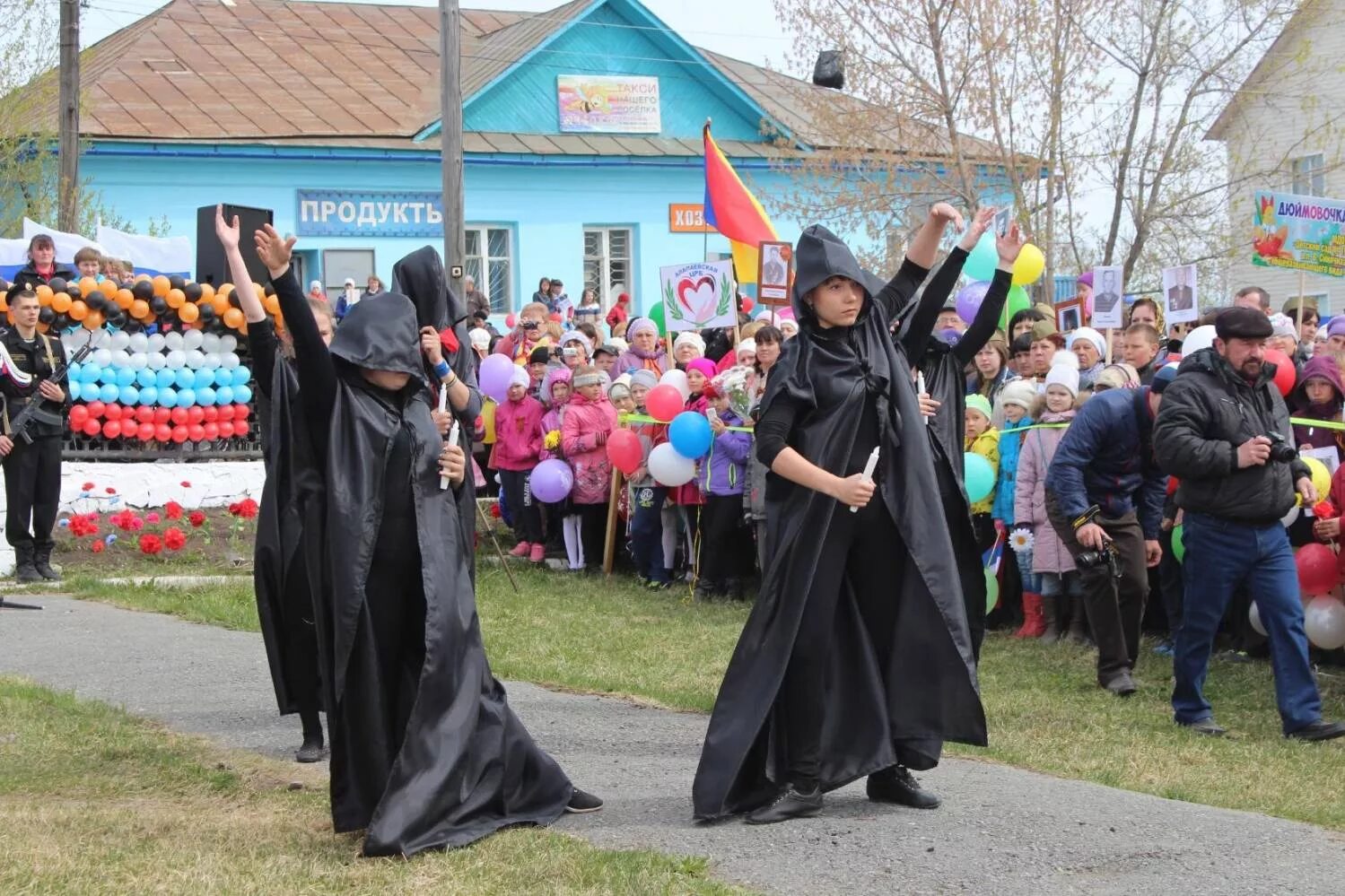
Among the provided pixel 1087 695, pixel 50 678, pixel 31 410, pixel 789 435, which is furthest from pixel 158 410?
pixel 789 435

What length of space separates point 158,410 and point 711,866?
12799 millimetres

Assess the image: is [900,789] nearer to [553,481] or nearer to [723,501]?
[723,501]

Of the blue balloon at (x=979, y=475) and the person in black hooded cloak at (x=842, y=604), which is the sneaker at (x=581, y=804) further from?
the blue balloon at (x=979, y=475)

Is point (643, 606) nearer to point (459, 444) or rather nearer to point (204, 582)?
point (204, 582)

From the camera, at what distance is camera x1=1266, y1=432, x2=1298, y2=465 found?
7.84 m

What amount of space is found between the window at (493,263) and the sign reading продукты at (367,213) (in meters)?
0.91

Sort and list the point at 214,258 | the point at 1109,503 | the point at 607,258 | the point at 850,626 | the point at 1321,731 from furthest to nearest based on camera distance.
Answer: the point at 607,258, the point at 214,258, the point at 1109,503, the point at 1321,731, the point at 850,626

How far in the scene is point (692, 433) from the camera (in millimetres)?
12898

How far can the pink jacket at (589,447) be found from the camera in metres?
14.5

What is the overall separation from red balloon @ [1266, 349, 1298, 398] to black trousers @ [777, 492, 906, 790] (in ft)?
16.8

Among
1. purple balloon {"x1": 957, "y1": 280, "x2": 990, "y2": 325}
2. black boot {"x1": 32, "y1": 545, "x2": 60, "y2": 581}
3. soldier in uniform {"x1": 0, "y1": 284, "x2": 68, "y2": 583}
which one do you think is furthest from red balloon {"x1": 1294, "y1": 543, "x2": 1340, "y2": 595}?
black boot {"x1": 32, "y1": 545, "x2": 60, "y2": 581}

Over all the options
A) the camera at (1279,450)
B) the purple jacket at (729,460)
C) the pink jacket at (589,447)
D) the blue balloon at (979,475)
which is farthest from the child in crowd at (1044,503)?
the pink jacket at (589,447)

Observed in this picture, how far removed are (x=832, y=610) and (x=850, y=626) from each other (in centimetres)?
13

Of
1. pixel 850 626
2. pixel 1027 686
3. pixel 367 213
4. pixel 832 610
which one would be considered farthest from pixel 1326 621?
pixel 367 213
